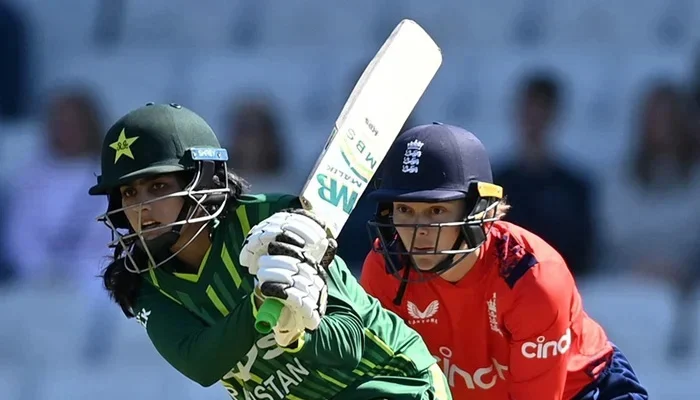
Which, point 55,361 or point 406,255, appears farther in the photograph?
point 55,361

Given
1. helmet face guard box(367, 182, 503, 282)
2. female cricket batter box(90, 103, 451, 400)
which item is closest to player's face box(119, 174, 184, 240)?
female cricket batter box(90, 103, 451, 400)

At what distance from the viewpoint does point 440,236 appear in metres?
2.88

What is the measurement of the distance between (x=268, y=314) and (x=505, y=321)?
86cm

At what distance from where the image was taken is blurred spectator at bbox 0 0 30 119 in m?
5.76

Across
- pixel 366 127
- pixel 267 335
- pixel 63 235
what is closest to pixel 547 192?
pixel 63 235

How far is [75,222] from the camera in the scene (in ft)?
16.9

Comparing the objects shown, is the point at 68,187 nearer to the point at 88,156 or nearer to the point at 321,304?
the point at 88,156

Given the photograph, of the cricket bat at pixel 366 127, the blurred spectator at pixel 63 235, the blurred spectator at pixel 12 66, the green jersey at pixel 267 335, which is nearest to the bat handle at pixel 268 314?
the cricket bat at pixel 366 127

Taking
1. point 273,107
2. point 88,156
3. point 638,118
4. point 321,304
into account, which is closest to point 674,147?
point 638,118

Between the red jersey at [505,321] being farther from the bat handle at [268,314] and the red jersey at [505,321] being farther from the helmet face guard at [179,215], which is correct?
the bat handle at [268,314]

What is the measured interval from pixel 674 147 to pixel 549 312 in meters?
2.68

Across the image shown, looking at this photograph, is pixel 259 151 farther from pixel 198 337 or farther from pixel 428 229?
pixel 198 337

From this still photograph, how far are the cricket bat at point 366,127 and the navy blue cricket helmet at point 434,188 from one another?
0.17m

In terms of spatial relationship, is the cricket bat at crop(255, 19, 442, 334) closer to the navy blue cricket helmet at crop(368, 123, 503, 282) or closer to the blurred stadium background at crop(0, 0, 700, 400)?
the navy blue cricket helmet at crop(368, 123, 503, 282)
